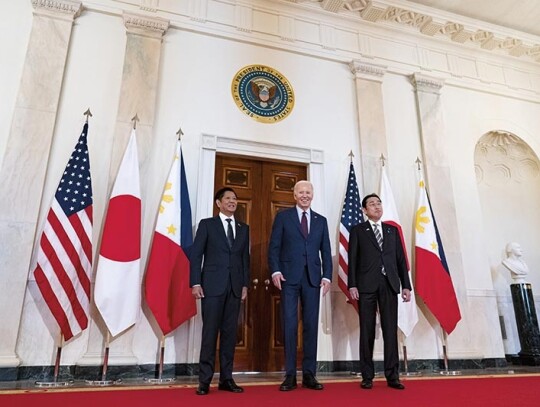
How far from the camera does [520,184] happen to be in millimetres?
6520

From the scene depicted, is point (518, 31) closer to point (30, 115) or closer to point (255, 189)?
point (255, 189)

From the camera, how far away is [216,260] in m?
3.04

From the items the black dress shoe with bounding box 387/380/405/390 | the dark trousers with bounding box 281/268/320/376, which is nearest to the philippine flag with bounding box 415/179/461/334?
the black dress shoe with bounding box 387/380/405/390

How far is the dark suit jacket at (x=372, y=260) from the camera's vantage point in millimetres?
3137

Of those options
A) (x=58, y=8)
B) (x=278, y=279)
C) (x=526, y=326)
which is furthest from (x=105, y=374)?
(x=526, y=326)

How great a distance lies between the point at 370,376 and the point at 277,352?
153 cm

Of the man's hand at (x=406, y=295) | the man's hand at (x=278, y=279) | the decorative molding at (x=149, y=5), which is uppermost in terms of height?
the decorative molding at (x=149, y=5)

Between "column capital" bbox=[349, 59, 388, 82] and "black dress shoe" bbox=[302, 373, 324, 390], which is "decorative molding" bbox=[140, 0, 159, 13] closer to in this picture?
"column capital" bbox=[349, 59, 388, 82]

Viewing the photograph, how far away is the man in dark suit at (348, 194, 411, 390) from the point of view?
9.76 feet

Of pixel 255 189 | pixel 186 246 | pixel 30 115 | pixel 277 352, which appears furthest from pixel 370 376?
pixel 30 115

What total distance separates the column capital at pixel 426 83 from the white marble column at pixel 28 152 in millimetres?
4364

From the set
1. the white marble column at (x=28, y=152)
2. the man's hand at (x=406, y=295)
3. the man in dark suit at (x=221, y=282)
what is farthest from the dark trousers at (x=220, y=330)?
the white marble column at (x=28, y=152)

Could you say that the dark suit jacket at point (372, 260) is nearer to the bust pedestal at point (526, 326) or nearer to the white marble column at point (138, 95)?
the white marble column at point (138, 95)

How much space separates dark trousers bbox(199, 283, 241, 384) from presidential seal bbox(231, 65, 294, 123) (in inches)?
100
